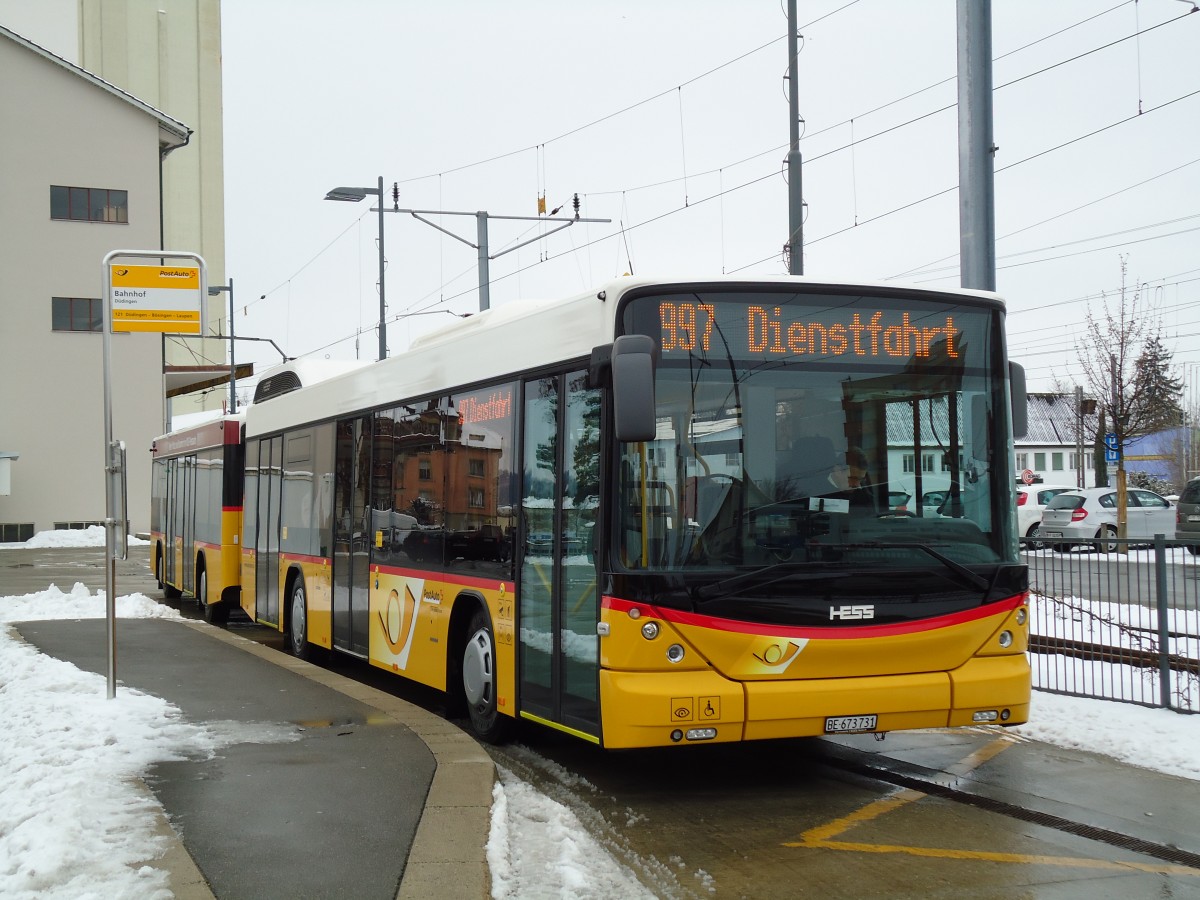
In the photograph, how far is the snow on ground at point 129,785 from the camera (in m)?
5.27

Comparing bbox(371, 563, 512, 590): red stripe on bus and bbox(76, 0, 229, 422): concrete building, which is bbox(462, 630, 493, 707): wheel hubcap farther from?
bbox(76, 0, 229, 422): concrete building

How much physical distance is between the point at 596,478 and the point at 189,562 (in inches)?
591

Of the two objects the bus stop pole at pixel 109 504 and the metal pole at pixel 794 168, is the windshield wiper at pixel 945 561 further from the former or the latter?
the metal pole at pixel 794 168

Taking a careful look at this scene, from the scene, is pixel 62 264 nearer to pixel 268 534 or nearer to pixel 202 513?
pixel 202 513

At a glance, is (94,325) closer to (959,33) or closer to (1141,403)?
(1141,403)

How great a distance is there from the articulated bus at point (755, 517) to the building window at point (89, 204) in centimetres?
4118

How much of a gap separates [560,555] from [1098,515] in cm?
2675

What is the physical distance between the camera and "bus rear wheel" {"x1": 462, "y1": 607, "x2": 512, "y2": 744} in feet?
29.4

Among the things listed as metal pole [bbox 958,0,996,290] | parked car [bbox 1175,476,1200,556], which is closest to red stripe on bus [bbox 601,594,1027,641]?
metal pole [bbox 958,0,996,290]

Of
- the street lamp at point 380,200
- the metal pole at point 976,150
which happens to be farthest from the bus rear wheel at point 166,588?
the metal pole at point 976,150

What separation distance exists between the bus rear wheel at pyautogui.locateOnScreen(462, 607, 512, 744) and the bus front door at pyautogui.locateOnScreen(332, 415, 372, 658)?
2.65m

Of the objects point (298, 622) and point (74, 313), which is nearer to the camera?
point (298, 622)

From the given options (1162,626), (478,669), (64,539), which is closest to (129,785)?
(478,669)

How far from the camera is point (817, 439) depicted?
7277mm
